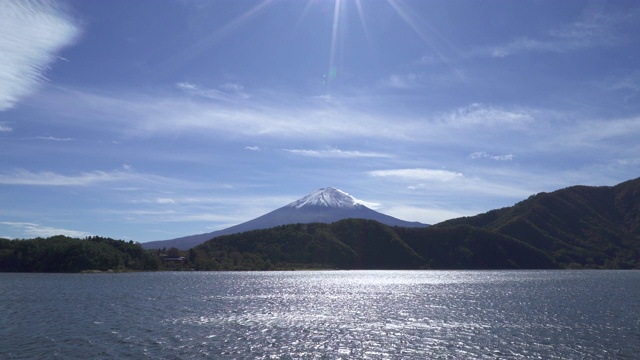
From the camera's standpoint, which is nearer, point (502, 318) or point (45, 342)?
point (45, 342)

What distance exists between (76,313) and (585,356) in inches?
2254

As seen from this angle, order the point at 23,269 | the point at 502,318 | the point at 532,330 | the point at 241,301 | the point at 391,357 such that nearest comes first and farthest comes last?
the point at 391,357 < the point at 532,330 < the point at 502,318 < the point at 241,301 < the point at 23,269

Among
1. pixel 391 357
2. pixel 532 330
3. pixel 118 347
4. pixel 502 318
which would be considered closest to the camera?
pixel 391 357

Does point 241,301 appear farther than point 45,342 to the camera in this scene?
Yes

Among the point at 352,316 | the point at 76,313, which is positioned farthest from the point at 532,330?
the point at 76,313

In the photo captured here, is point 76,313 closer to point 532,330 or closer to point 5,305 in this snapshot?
point 5,305

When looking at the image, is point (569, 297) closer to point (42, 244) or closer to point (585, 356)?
point (585, 356)

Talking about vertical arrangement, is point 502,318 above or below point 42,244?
below

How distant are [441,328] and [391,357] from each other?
16980 mm

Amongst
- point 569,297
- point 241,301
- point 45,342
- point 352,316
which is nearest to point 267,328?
point 352,316

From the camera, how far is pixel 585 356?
135 ft

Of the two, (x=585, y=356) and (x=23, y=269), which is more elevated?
(x=23, y=269)

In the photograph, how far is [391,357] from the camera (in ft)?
132

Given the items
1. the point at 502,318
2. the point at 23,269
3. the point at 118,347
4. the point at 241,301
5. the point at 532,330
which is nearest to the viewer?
the point at 118,347
